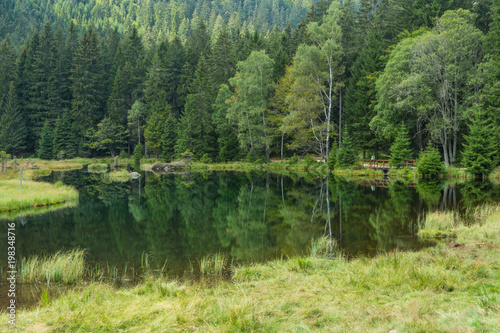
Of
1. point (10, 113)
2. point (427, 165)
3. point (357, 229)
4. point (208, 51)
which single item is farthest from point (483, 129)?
point (10, 113)

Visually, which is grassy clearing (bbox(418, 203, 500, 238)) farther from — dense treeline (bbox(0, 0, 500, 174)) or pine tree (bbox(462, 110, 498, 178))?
dense treeline (bbox(0, 0, 500, 174))

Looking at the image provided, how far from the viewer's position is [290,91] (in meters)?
48.5

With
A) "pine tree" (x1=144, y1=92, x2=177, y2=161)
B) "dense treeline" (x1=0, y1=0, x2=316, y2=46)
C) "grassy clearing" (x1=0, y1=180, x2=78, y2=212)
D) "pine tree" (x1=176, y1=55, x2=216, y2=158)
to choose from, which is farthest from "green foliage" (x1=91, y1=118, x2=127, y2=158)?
"dense treeline" (x1=0, y1=0, x2=316, y2=46)

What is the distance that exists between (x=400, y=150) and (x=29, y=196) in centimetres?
3300

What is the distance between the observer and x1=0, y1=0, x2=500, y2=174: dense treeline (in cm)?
3406

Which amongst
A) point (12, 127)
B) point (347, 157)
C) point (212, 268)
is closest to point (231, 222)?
point (212, 268)

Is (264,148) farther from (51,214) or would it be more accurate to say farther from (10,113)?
(10,113)

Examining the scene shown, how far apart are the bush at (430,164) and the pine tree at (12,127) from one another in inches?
2517

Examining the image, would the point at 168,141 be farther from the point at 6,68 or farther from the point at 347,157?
the point at 6,68

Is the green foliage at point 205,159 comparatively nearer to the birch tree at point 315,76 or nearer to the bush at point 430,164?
the birch tree at point 315,76

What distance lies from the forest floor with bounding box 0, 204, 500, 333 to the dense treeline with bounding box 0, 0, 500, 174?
95.8 feet

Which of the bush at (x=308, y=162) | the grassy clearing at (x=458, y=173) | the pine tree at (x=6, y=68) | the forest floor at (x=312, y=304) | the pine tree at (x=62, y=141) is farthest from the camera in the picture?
the pine tree at (x=6, y=68)

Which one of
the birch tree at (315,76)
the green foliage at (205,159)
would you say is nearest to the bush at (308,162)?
the birch tree at (315,76)

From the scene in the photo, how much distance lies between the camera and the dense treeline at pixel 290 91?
3406cm
